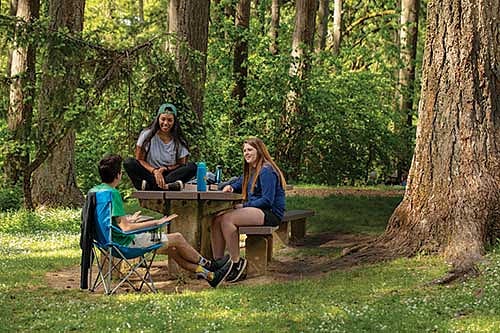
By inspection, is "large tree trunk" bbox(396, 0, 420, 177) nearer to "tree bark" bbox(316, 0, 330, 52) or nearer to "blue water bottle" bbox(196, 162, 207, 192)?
"tree bark" bbox(316, 0, 330, 52)

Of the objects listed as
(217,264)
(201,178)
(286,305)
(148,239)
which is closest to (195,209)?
(201,178)

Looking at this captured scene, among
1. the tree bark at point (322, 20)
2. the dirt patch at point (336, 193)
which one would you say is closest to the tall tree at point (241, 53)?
the dirt patch at point (336, 193)

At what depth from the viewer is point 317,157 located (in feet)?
70.4

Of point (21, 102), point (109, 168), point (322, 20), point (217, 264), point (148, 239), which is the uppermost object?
point (322, 20)

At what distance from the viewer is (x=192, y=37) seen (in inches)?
565

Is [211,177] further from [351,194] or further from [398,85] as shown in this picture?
[398,85]

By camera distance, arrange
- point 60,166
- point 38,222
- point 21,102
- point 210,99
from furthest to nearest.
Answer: point 210,99 → point 60,166 → point 21,102 → point 38,222

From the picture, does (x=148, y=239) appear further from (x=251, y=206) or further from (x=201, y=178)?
(x=251, y=206)

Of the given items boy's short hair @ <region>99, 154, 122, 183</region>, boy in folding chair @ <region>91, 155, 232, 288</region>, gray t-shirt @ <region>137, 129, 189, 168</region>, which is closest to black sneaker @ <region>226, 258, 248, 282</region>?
boy in folding chair @ <region>91, 155, 232, 288</region>

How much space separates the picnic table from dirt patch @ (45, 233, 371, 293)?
463 millimetres

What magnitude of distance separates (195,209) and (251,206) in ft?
2.07

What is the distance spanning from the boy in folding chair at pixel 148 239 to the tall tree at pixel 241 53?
1275 cm

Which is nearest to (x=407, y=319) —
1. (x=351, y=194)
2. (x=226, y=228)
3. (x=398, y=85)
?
(x=226, y=228)

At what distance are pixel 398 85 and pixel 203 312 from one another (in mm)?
17801
